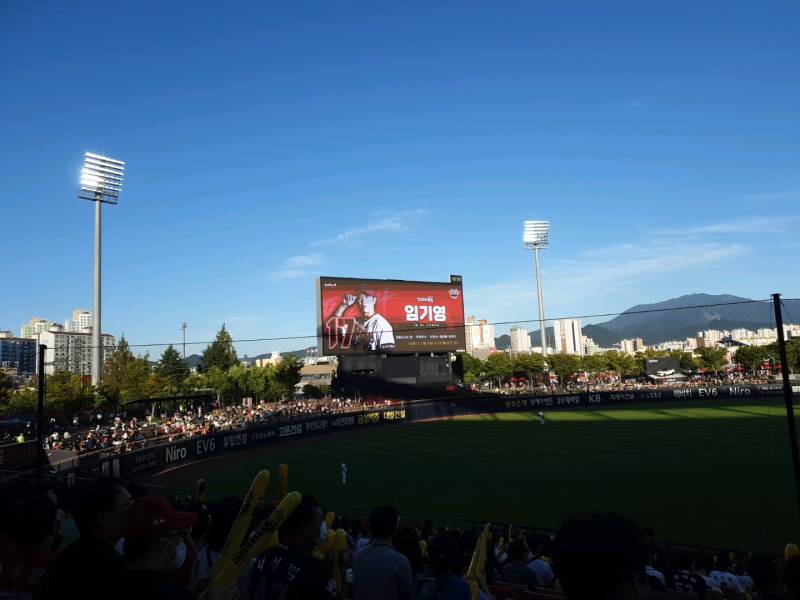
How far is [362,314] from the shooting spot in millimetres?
55062

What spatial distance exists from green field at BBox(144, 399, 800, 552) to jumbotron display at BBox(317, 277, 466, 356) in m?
12.9

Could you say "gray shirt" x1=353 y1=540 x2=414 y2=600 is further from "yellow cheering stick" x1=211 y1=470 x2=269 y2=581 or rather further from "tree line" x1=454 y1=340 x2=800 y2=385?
"tree line" x1=454 y1=340 x2=800 y2=385

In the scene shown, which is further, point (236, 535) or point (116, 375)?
point (116, 375)

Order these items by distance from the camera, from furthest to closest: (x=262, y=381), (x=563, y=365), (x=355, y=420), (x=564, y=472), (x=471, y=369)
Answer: (x=563, y=365), (x=471, y=369), (x=262, y=381), (x=355, y=420), (x=564, y=472)

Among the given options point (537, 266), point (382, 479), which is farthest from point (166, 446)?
point (537, 266)

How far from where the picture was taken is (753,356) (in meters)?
86.1

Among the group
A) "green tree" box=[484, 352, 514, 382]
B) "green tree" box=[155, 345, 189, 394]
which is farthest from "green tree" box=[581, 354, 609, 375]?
"green tree" box=[155, 345, 189, 394]

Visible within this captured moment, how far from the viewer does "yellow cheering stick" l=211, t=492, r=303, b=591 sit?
2799mm

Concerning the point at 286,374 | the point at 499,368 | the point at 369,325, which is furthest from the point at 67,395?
the point at 499,368

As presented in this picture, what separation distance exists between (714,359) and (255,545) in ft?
345

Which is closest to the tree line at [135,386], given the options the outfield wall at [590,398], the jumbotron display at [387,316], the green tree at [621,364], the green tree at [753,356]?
the jumbotron display at [387,316]

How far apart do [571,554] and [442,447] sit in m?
32.7

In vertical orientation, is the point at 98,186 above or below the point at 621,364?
above

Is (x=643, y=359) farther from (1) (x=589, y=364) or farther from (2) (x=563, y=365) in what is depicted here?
(2) (x=563, y=365)
